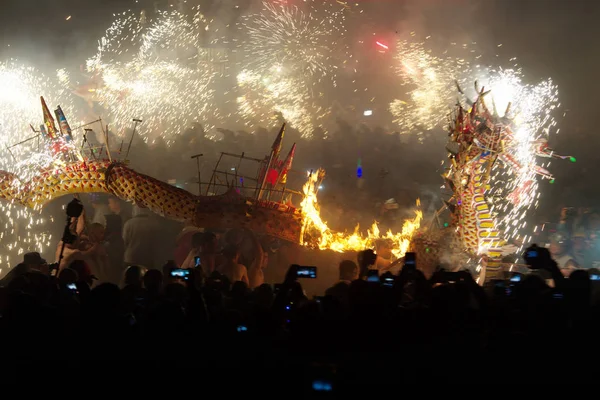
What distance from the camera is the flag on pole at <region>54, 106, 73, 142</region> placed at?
7.28 m

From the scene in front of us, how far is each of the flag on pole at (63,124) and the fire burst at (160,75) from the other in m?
8.25

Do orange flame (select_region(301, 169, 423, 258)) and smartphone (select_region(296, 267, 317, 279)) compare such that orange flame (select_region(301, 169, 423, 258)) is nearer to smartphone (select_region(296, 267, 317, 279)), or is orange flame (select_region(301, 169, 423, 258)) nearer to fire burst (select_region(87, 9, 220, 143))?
smartphone (select_region(296, 267, 317, 279))

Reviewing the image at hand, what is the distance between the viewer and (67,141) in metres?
7.41

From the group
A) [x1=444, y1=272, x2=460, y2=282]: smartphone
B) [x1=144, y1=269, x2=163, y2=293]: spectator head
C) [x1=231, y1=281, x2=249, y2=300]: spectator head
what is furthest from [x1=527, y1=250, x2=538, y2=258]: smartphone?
[x1=144, y1=269, x2=163, y2=293]: spectator head

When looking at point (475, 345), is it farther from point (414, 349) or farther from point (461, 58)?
point (461, 58)

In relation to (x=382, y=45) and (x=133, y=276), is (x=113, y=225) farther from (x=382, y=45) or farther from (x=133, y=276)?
(x=382, y=45)

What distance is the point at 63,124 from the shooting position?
24.0ft

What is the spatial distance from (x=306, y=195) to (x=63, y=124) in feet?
11.8

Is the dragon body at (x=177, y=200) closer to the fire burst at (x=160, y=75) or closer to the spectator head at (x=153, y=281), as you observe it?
the spectator head at (x=153, y=281)

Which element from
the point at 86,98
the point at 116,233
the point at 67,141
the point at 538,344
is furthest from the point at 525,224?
the point at 86,98

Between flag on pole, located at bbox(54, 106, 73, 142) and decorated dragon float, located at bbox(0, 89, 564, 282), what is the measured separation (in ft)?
0.05

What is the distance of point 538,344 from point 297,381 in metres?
1.02

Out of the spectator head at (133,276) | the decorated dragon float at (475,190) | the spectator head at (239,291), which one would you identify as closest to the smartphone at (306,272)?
the spectator head at (239,291)

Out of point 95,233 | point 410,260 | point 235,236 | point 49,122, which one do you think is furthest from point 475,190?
point 49,122
